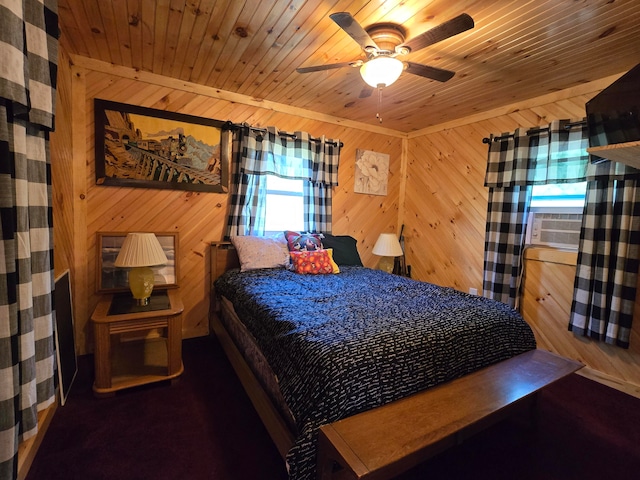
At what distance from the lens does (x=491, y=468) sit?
149cm

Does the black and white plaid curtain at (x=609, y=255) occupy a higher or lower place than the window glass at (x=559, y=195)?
lower

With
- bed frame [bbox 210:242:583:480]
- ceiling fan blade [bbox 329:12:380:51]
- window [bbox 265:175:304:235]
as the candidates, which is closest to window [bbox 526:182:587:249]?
bed frame [bbox 210:242:583:480]

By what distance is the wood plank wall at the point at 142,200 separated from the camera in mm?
2352

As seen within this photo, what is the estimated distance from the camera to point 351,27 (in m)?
1.42

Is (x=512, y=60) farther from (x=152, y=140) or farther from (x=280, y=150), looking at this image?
(x=152, y=140)

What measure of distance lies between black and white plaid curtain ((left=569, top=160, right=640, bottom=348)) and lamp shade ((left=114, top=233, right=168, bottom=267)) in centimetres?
320

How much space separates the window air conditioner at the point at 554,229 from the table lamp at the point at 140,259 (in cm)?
316

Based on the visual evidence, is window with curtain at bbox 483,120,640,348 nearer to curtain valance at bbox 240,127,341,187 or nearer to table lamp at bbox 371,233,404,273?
table lamp at bbox 371,233,404,273

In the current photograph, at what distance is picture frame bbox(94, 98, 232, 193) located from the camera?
8.01 ft

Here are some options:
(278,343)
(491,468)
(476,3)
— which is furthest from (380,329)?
(476,3)

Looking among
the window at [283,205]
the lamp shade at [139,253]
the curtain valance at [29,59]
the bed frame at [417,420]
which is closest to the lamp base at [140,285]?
the lamp shade at [139,253]

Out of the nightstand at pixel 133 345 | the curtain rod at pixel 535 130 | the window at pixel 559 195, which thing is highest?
the curtain rod at pixel 535 130

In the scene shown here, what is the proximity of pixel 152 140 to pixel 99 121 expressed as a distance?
38cm

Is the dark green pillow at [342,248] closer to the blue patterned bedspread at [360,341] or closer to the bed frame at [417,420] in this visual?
the blue patterned bedspread at [360,341]
